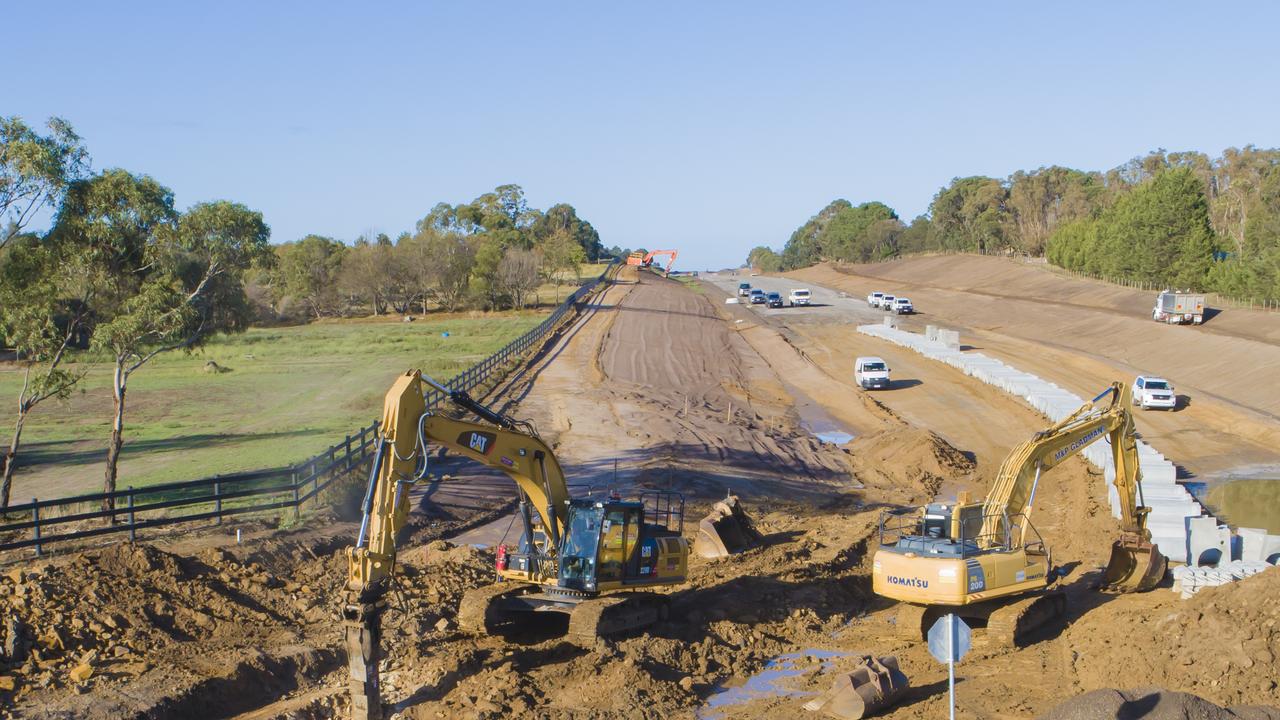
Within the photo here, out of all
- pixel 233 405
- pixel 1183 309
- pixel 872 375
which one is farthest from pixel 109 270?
pixel 1183 309

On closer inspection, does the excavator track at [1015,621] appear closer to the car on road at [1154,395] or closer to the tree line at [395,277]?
the car on road at [1154,395]

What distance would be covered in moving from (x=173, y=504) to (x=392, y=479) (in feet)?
31.0

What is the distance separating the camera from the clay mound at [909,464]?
117 feet

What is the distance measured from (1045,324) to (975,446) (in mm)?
45313

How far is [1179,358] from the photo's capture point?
63.0m

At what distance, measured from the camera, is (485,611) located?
17516mm

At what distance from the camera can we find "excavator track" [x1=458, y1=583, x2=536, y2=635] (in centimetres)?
1755

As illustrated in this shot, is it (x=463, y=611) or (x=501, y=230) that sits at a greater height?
(x=501, y=230)

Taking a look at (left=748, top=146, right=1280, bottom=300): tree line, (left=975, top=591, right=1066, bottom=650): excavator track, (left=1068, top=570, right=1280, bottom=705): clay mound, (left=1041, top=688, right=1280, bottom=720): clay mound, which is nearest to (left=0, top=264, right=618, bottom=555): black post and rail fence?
(left=975, top=591, right=1066, bottom=650): excavator track

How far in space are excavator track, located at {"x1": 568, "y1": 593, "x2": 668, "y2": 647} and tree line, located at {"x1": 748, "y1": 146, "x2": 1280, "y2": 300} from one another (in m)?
69.7

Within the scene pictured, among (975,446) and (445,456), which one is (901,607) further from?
(975,446)

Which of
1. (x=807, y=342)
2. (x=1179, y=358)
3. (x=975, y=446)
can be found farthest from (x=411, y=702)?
(x=807, y=342)

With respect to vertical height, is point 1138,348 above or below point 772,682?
above

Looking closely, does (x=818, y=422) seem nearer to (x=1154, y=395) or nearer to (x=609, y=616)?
(x=1154, y=395)
